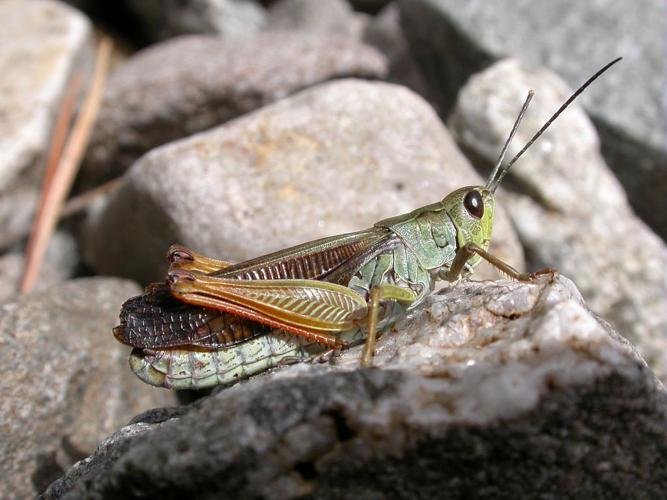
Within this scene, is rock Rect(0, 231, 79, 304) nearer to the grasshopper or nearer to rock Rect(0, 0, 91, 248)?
rock Rect(0, 0, 91, 248)

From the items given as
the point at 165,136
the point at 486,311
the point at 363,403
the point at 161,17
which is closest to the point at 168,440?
the point at 363,403

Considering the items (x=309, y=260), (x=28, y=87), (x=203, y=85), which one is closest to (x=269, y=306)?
(x=309, y=260)

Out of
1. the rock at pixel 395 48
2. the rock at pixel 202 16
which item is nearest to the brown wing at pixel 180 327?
the rock at pixel 395 48

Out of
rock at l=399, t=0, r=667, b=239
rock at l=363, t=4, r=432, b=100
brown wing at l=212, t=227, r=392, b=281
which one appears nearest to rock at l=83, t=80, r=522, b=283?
brown wing at l=212, t=227, r=392, b=281

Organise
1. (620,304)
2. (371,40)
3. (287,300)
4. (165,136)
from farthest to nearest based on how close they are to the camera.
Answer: (371,40) → (165,136) → (620,304) → (287,300)

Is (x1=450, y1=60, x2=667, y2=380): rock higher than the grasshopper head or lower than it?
lower

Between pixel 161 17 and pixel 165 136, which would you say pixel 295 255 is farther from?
pixel 161 17

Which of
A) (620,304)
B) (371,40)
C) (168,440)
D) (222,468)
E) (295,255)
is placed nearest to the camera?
(222,468)
